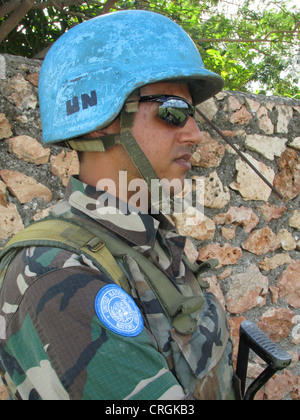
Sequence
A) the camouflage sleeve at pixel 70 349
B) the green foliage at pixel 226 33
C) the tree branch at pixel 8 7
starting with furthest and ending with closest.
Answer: the green foliage at pixel 226 33
the tree branch at pixel 8 7
the camouflage sleeve at pixel 70 349

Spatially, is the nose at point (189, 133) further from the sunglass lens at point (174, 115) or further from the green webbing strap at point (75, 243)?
the green webbing strap at point (75, 243)

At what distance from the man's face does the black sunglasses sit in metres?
0.02

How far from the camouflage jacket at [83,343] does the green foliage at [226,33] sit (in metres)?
2.54

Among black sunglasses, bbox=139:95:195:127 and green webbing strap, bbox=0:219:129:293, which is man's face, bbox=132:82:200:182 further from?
green webbing strap, bbox=0:219:129:293

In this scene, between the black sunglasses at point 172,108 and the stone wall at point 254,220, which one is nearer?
the black sunglasses at point 172,108

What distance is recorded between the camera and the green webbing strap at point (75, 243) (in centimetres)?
101

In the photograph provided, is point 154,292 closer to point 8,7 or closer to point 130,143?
point 130,143

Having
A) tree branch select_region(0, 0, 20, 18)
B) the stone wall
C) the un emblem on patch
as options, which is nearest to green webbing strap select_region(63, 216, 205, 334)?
the un emblem on patch

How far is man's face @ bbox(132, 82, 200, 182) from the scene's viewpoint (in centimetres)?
130

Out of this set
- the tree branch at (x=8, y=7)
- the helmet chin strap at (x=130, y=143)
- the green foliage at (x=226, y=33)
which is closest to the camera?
the helmet chin strap at (x=130, y=143)

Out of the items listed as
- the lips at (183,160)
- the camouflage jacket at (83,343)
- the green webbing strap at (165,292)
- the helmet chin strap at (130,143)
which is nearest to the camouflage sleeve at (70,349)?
the camouflage jacket at (83,343)

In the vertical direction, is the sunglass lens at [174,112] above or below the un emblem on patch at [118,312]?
above
